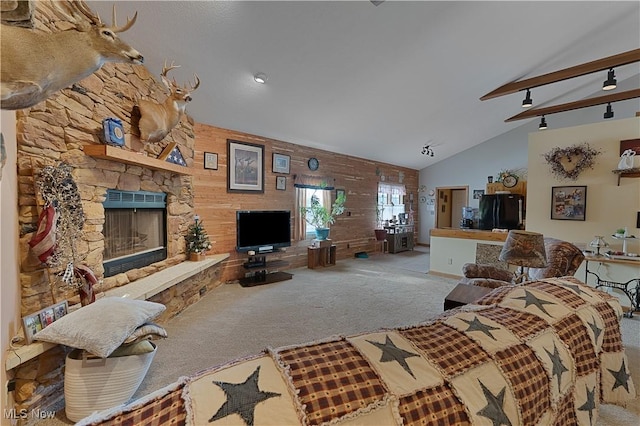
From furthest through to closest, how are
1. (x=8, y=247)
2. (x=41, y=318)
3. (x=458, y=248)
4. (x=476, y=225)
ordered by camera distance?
1. (x=476, y=225)
2. (x=458, y=248)
3. (x=41, y=318)
4. (x=8, y=247)

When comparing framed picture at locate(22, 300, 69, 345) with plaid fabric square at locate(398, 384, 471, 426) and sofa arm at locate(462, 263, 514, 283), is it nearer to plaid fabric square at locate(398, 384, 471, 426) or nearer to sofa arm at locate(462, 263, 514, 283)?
plaid fabric square at locate(398, 384, 471, 426)

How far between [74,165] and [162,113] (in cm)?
101

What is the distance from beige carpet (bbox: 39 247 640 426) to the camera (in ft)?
7.42

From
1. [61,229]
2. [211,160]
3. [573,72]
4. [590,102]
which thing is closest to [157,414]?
[61,229]

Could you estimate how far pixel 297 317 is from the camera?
10.6 ft

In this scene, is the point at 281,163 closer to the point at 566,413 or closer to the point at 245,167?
the point at 245,167

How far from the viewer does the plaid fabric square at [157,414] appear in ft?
1.93

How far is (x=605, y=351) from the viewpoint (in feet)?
4.43

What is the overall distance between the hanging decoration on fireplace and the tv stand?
259 cm

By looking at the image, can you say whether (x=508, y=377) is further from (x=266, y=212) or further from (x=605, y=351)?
(x=266, y=212)

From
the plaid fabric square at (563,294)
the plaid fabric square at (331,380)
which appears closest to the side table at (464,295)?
the plaid fabric square at (563,294)

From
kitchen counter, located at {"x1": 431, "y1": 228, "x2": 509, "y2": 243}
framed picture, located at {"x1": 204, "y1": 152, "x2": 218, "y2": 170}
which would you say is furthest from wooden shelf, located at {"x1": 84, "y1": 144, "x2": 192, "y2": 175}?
kitchen counter, located at {"x1": 431, "y1": 228, "x2": 509, "y2": 243}

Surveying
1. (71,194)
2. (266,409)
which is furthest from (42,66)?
(266,409)

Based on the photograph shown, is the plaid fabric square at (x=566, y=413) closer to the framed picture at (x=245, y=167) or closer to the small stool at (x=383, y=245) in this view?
the framed picture at (x=245, y=167)
